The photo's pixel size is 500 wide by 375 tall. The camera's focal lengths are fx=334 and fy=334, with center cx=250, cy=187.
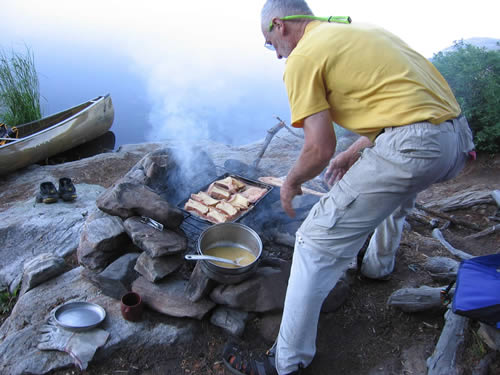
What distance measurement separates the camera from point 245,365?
2680mm

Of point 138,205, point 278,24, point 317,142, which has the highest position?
point 278,24

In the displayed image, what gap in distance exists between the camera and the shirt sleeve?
2062 mm

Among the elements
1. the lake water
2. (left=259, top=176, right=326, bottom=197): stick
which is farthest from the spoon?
the lake water

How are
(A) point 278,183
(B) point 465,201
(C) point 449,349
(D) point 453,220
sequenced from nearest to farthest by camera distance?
1. (C) point 449,349
2. (A) point 278,183
3. (D) point 453,220
4. (B) point 465,201

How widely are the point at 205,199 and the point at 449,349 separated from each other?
2.84m

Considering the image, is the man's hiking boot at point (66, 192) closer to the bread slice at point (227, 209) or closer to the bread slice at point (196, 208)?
the bread slice at point (196, 208)

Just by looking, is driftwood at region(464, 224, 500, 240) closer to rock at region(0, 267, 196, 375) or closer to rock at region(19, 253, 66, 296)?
rock at region(0, 267, 196, 375)

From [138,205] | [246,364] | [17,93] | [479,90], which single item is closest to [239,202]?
[138,205]

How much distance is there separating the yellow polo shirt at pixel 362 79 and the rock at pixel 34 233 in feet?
12.0

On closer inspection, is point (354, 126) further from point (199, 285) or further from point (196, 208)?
point (196, 208)

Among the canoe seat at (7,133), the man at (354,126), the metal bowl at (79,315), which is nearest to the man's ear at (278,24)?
the man at (354,126)

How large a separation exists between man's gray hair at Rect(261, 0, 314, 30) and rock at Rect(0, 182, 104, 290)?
3646 millimetres

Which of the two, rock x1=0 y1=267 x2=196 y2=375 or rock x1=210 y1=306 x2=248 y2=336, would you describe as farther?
rock x1=210 y1=306 x2=248 y2=336

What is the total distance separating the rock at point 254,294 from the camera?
3.07 metres
